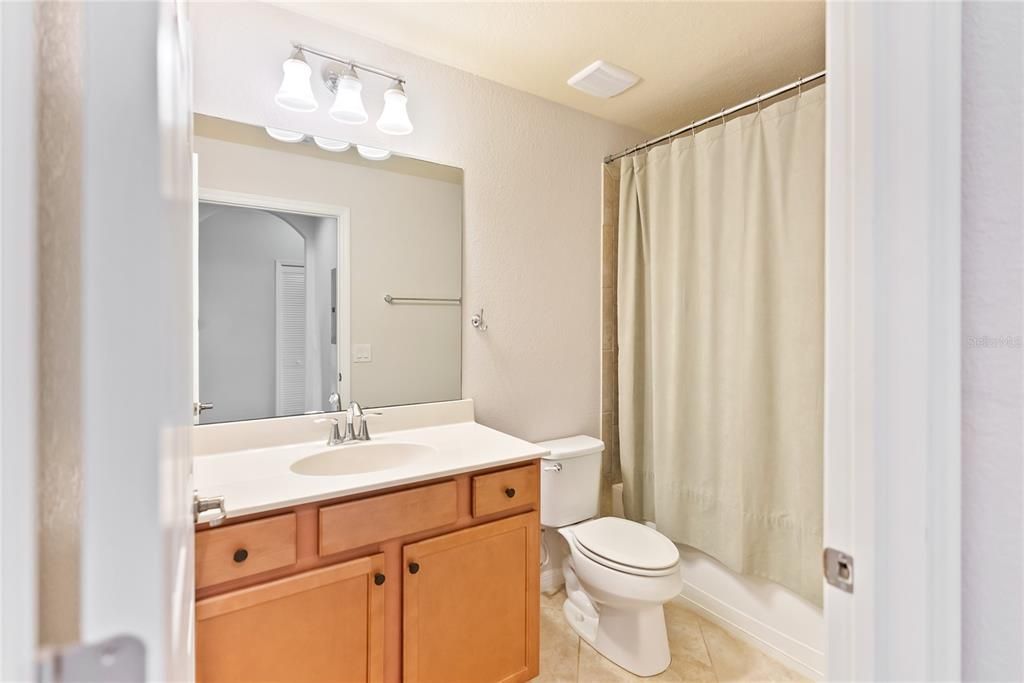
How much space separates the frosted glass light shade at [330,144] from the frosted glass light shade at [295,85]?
0.39ft

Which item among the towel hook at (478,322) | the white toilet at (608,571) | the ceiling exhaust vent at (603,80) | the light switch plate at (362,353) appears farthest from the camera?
the towel hook at (478,322)

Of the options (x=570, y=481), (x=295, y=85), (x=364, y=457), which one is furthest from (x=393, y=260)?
(x=570, y=481)

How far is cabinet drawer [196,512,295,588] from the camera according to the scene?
40.7 inches

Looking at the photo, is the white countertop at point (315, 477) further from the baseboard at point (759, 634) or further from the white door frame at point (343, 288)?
the baseboard at point (759, 634)

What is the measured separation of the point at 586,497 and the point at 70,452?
2016 millimetres

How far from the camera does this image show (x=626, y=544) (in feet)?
6.01

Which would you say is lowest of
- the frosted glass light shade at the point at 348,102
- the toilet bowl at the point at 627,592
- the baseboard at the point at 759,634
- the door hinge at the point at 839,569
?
the baseboard at the point at 759,634

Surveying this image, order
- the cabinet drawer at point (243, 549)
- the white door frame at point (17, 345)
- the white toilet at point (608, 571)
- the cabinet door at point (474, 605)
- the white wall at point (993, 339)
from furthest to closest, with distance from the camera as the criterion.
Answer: the white toilet at point (608, 571), the cabinet door at point (474, 605), the cabinet drawer at point (243, 549), the white wall at point (993, 339), the white door frame at point (17, 345)

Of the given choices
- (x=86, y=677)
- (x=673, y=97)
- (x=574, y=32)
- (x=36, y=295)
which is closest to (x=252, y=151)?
(x=574, y=32)

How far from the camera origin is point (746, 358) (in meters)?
1.83

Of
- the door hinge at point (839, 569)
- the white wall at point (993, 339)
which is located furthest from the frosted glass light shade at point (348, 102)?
the door hinge at point (839, 569)

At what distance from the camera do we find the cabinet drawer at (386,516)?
1.18 m

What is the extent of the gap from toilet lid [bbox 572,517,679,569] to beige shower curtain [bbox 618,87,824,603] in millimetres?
298

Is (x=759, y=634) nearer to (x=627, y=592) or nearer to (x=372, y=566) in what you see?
(x=627, y=592)
